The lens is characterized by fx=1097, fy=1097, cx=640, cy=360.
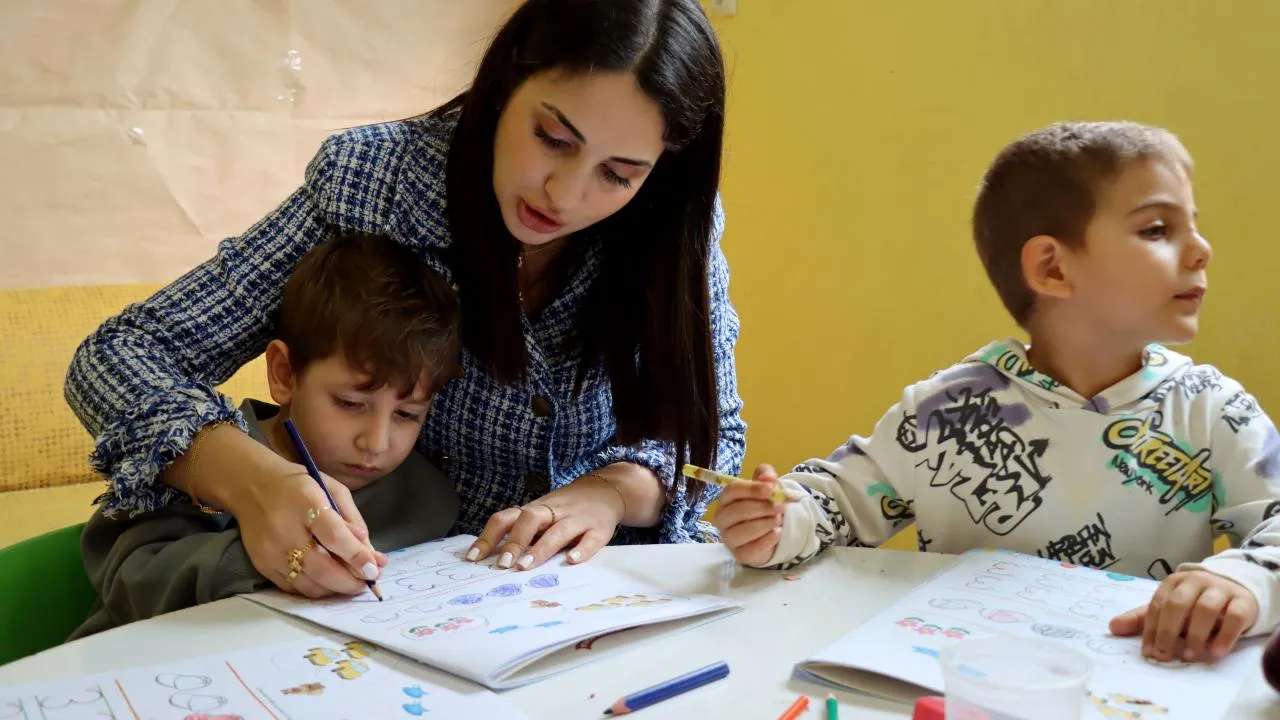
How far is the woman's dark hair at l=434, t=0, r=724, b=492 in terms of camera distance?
109 cm

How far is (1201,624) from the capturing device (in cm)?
76

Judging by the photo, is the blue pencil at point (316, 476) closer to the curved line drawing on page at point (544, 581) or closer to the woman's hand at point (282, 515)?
the woman's hand at point (282, 515)

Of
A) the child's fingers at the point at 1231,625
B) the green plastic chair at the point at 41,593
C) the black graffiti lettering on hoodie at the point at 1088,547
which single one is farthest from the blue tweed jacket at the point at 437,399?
the child's fingers at the point at 1231,625

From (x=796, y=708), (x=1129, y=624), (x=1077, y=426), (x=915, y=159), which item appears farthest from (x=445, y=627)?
(x=915, y=159)

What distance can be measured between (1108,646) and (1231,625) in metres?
0.08

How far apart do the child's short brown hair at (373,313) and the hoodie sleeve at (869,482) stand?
38 cm

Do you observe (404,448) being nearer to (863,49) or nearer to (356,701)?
(356,701)

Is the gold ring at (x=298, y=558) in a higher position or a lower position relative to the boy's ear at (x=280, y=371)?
lower

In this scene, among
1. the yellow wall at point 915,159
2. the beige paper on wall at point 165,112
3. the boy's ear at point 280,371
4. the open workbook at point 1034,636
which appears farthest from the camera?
the beige paper on wall at point 165,112

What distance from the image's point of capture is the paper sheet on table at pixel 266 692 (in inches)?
26.5

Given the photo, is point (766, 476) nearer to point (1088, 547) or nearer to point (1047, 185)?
point (1088, 547)

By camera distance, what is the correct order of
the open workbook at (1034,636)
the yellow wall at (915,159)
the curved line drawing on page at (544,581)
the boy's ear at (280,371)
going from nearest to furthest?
1. the open workbook at (1034,636)
2. the curved line drawing on page at (544,581)
3. the boy's ear at (280,371)
4. the yellow wall at (915,159)

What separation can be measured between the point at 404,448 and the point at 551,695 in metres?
0.47

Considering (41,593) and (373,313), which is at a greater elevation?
(373,313)
